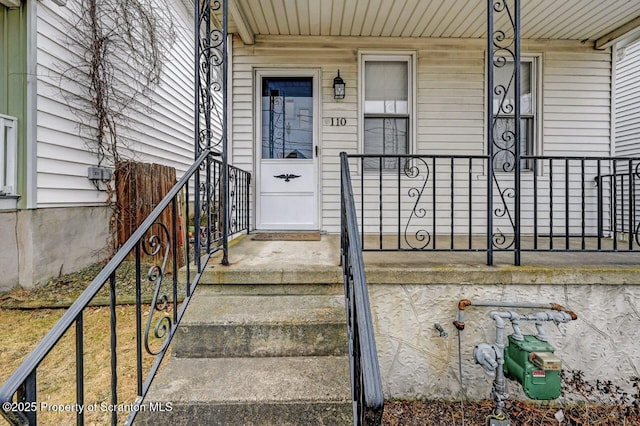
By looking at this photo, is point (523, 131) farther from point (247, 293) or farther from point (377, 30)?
point (247, 293)

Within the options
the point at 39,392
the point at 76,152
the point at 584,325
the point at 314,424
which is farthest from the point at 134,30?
the point at 584,325

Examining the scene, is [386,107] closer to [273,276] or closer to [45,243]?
[273,276]

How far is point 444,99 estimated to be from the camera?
4434 millimetres

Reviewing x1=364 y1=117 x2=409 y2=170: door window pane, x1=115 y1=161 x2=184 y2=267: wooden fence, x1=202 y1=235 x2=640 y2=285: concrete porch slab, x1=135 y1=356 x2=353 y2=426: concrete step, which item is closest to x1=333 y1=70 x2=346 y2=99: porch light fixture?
x1=364 y1=117 x2=409 y2=170: door window pane

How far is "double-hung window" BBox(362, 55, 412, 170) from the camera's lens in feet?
14.6

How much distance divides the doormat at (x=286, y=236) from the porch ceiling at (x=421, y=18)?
7.85 ft

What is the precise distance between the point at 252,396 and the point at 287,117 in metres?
3.52

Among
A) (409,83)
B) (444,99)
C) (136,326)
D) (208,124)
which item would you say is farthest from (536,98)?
(136,326)

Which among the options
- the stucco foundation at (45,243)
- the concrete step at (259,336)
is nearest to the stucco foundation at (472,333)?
the concrete step at (259,336)

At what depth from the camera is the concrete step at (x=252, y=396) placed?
158 centimetres

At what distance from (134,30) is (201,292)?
179 inches

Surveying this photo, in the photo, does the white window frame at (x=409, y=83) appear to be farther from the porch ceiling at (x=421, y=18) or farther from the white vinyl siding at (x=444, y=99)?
the porch ceiling at (x=421, y=18)

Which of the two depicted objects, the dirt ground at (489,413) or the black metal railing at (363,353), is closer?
the black metal railing at (363,353)

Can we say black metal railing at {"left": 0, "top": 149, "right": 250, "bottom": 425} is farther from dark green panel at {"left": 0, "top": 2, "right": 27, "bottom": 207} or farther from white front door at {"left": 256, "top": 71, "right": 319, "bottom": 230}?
dark green panel at {"left": 0, "top": 2, "right": 27, "bottom": 207}
